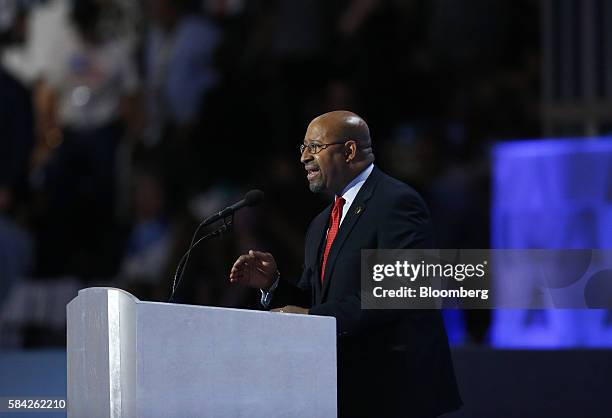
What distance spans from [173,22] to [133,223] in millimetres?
1316

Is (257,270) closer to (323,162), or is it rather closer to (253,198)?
(253,198)

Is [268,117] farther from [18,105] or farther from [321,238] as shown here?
[321,238]

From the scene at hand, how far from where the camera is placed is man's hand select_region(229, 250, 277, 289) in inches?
123

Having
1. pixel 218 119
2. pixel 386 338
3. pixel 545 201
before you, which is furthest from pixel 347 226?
pixel 218 119

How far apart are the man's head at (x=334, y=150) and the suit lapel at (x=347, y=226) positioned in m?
0.06

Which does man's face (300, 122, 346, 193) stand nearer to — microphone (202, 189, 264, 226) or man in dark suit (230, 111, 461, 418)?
man in dark suit (230, 111, 461, 418)

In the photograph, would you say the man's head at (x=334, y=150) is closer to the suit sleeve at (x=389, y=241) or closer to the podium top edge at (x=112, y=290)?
the suit sleeve at (x=389, y=241)

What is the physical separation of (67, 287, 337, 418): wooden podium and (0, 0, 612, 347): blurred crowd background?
334cm

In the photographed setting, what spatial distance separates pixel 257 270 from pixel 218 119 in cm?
449

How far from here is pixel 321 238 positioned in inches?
135

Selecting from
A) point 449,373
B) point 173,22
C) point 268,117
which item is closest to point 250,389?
point 449,373

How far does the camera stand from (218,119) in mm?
7598

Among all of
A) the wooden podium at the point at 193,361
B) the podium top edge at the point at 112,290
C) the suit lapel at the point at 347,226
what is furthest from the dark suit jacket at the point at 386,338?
the podium top edge at the point at 112,290

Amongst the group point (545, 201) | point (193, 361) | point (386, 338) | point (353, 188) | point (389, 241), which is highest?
point (545, 201)
